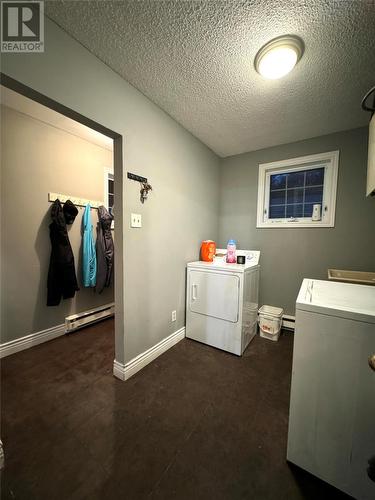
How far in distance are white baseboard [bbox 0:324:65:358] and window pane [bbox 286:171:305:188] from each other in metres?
3.37

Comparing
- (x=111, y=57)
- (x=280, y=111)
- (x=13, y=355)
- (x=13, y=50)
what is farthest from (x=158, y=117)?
(x=13, y=355)

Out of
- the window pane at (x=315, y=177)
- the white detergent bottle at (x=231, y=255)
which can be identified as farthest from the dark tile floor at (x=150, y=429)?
the window pane at (x=315, y=177)

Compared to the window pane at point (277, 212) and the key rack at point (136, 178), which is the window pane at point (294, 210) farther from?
the key rack at point (136, 178)

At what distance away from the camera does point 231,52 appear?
4.00 ft

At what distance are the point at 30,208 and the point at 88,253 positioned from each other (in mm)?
741

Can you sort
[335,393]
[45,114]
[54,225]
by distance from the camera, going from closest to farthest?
[335,393] < [45,114] < [54,225]

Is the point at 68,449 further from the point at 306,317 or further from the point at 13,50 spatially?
the point at 13,50

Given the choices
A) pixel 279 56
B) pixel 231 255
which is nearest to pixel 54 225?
pixel 231 255

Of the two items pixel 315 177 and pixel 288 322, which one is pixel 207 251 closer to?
pixel 288 322

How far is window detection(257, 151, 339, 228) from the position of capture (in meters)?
2.22

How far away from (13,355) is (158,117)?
2677 millimetres

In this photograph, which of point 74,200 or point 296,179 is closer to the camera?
point 74,200

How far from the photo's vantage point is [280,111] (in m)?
1.79

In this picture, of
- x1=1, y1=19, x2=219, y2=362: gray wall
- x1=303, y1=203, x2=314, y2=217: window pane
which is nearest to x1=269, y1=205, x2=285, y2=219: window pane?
x1=303, y1=203, x2=314, y2=217: window pane
